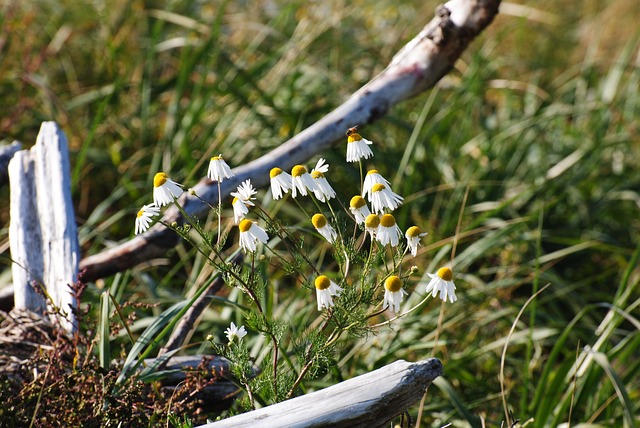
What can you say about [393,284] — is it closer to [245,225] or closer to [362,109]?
[245,225]

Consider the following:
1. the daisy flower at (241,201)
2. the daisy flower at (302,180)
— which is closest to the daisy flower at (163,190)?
the daisy flower at (241,201)

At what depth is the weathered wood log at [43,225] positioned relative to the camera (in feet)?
7.06

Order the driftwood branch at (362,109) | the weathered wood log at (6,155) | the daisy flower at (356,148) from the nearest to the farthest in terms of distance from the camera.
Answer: the daisy flower at (356,148)
the driftwood branch at (362,109)
the weathered wood log at (6,155)

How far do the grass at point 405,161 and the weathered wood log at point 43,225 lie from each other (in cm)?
17

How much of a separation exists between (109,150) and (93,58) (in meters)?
0.81

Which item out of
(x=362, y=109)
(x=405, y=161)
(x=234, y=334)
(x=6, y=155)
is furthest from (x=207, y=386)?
(x=405, y=161)

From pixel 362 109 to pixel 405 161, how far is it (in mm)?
641

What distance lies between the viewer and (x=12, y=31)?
3.70 meters

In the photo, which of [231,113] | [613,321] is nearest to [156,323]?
[613,321]

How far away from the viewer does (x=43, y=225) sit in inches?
90.0

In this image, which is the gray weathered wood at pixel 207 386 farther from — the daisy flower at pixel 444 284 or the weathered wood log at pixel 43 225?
the daisy flower at pixel 444 284

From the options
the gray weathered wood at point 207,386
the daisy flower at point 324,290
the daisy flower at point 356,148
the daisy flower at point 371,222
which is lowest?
the gray weathered wood at point 207,386

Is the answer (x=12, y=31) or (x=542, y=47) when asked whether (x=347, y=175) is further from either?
(x=542, y=47)

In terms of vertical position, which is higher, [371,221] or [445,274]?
[371,221]
